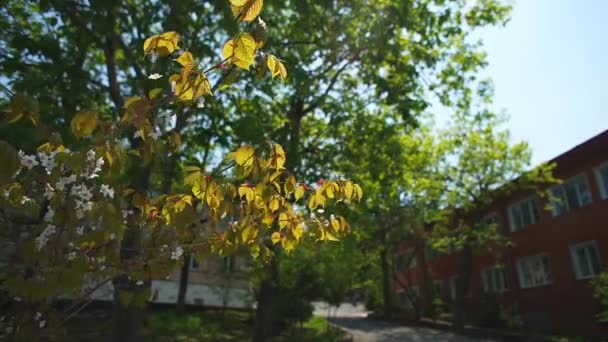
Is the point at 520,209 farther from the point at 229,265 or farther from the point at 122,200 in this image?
the point at 122,200

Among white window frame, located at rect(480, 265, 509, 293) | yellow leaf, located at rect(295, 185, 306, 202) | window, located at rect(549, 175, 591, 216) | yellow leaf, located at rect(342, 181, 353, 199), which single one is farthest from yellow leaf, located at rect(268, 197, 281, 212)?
white window frame, located at rect(480, 265, 509, 293)

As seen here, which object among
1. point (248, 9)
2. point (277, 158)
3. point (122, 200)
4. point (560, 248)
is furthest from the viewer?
point (560, 248)

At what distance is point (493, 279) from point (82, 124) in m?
29.5

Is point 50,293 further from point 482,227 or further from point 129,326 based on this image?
point 482,227

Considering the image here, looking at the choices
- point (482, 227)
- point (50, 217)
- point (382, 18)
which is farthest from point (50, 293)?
point (482, 227)

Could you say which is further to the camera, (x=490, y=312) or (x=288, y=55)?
(x=490, y=312)

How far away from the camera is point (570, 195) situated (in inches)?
835

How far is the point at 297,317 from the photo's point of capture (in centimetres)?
2108

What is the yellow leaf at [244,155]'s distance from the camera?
2.60 m

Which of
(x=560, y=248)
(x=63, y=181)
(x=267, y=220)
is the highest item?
(x=560, y=248)

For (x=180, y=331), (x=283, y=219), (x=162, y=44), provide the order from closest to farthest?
(x=162, y=44) → (x=283, y=219) → (x=180, y=331)

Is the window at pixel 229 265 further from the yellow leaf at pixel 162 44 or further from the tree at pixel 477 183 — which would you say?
the yellow leaf at pixel 162 44

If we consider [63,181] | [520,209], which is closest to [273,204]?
[63,181]

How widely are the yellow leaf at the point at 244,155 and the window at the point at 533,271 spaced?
2361cm
